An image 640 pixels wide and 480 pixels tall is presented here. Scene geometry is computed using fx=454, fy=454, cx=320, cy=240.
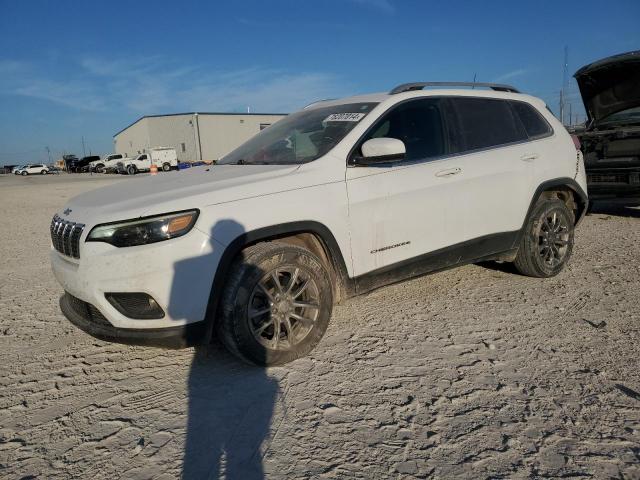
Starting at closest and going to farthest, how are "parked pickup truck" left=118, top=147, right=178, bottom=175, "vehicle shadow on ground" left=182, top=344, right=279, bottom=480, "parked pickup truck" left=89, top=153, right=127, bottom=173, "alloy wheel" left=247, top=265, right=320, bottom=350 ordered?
"vehicle shadow on ground" left=182, top=344, right=279, bottom=480 → "alloy wheel" left=247, top=265, right=320, bottom=350 → "parked pickup truck" left=118, top=147, right=178, bottom=175 → "parked pickup truck" left=89, top=153, right=127, bottom=173

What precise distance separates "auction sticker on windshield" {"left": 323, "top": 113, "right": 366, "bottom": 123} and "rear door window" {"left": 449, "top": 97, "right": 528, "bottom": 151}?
3.05 ft

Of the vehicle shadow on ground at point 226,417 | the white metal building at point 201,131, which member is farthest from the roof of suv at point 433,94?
the white metal building at point 201,131

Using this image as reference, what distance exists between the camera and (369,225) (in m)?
3.20

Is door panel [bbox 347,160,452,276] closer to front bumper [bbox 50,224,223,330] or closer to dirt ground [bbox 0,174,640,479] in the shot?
dirt ground [bbox 0,174,640,479]

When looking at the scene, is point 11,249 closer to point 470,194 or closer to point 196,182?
point 196,182

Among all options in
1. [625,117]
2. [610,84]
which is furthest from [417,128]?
[625,117]

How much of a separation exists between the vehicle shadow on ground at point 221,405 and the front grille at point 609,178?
Answer: 21.0 feet

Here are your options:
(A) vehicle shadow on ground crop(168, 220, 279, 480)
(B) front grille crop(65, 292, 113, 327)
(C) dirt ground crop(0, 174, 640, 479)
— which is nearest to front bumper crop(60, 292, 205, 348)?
(B) front grille crop(65, 292, 113, 327)

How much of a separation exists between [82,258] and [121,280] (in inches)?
12.4

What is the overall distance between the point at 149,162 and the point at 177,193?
44.3m

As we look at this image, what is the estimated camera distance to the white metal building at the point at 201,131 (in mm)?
54844

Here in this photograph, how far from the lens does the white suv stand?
2.59 m

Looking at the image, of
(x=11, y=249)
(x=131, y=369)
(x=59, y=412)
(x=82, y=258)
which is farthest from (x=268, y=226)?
(x=11, y=249)

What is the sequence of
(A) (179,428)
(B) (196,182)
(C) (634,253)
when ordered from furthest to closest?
(C) (634,253) → (B) (196,182) → (A) (179,428)
